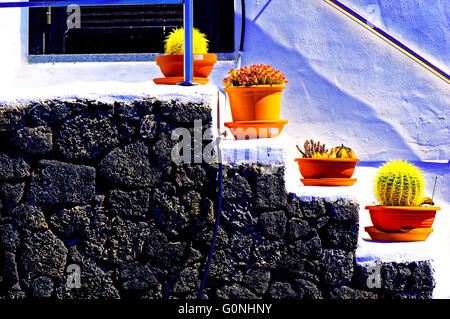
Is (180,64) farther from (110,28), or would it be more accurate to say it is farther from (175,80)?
(110,28)

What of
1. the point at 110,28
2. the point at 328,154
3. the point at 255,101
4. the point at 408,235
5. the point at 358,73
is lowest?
the point at 408,235

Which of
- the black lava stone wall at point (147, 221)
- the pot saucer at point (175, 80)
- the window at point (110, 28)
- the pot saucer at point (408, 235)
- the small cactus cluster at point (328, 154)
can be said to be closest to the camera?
the black lava stone wall at point (147, 221)

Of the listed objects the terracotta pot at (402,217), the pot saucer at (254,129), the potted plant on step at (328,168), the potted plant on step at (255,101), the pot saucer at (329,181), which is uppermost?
the potted plant on step at (255,101)

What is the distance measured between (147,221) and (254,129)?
0.84 meters

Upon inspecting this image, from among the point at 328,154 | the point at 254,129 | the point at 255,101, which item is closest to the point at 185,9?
the point at 255,101

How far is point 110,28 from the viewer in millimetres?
5098

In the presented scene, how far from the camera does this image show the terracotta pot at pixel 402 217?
3.43 m

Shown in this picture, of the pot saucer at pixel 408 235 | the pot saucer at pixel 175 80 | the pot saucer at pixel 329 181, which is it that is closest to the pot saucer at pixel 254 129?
the pot saucer at pixel 329 181

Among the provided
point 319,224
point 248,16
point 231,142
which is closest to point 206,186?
point 231,142

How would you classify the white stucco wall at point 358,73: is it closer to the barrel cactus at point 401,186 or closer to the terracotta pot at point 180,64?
the terracotta pot at point 180,64

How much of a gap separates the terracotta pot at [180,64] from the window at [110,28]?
1.10 m

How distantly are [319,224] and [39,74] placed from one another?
2832 mm

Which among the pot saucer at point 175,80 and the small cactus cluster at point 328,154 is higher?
the pot saucer at point 175,80

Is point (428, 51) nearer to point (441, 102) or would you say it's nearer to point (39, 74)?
point (441, 102)
